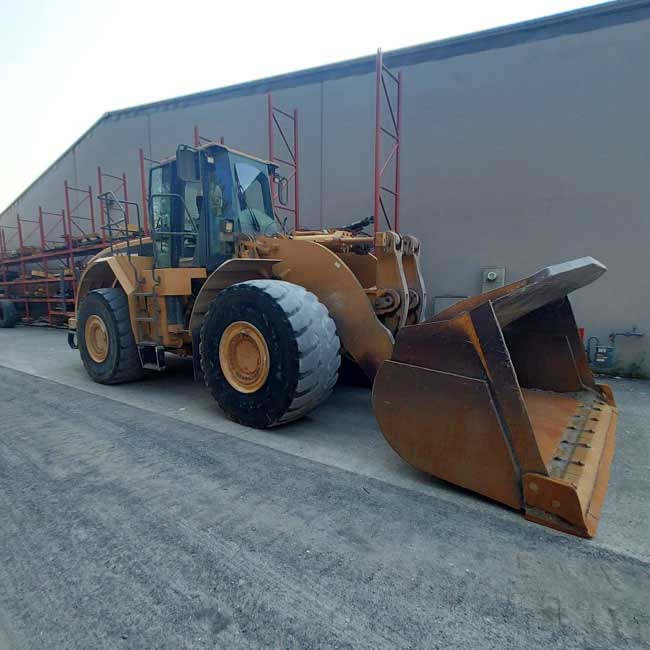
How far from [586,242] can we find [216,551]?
6.72 metres

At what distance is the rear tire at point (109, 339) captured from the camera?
5.10 meters

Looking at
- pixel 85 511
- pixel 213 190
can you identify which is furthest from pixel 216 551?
pixel 213 190

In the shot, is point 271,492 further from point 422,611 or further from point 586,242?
point 586,242

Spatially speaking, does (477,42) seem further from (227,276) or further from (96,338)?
(96,338)

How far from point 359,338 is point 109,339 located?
3350 millimetres

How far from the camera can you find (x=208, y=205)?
467 cm

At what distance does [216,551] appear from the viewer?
2.00 metres

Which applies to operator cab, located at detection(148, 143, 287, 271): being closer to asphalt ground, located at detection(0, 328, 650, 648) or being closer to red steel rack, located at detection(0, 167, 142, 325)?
asphalt ground, located at detection(0, 328, 650, 648)

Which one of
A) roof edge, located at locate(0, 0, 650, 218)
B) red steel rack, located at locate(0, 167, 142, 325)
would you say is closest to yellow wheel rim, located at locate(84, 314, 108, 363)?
red steel rack, located at locate(0, 167, 142, 325)

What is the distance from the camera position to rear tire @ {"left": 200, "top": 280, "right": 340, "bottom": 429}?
3.29 meters

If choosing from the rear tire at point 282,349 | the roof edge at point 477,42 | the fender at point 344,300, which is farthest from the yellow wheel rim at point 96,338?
the roof edge at point 477,42

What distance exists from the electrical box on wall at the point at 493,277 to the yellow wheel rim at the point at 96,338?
589 cm

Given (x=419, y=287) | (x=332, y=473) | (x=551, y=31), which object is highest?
(x=551, y=31)

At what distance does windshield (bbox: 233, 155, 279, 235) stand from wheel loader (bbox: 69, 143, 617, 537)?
0.7 inches
